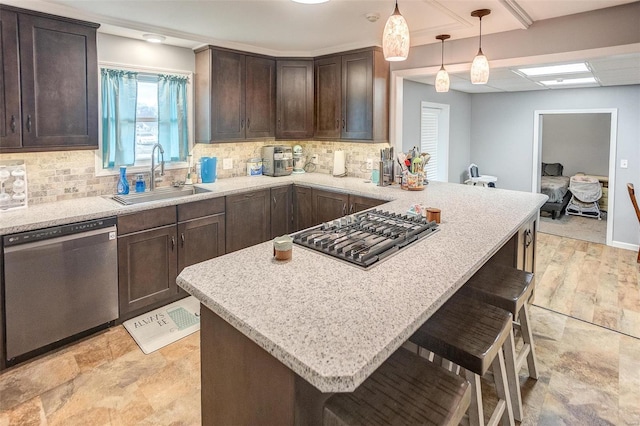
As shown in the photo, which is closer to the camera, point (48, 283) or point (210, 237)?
point (48, 283)

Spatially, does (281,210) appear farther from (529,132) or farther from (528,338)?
(529,132)

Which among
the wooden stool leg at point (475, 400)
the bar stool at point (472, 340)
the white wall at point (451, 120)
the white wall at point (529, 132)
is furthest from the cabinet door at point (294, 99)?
the white wall at point (529, 132)

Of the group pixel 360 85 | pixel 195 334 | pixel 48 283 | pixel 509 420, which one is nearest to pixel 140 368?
pixel 195 334

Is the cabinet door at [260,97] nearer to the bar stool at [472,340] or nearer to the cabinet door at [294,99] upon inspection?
the cabinet door at [294,99]

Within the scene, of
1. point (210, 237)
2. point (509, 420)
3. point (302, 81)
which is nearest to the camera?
point (509, 420)

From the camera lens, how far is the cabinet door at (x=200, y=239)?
3352mm

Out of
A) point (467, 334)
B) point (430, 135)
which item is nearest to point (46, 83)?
point (467, 334)

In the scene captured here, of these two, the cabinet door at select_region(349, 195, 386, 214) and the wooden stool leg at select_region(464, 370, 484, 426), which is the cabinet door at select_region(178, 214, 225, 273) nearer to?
the cabinet door at select_region(349, 195, 386, 214)

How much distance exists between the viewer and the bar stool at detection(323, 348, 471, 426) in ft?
3.78

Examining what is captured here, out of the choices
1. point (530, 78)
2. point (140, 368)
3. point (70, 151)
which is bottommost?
point (140, 368)

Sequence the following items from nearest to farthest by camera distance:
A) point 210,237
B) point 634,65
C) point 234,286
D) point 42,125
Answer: point 234,286 < point 42,125 < point 210,237 < point 634,65

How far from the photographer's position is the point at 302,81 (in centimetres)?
445

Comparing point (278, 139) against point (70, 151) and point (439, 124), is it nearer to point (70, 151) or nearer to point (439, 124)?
point (70, 151)

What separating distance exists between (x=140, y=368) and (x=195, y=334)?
477mm
